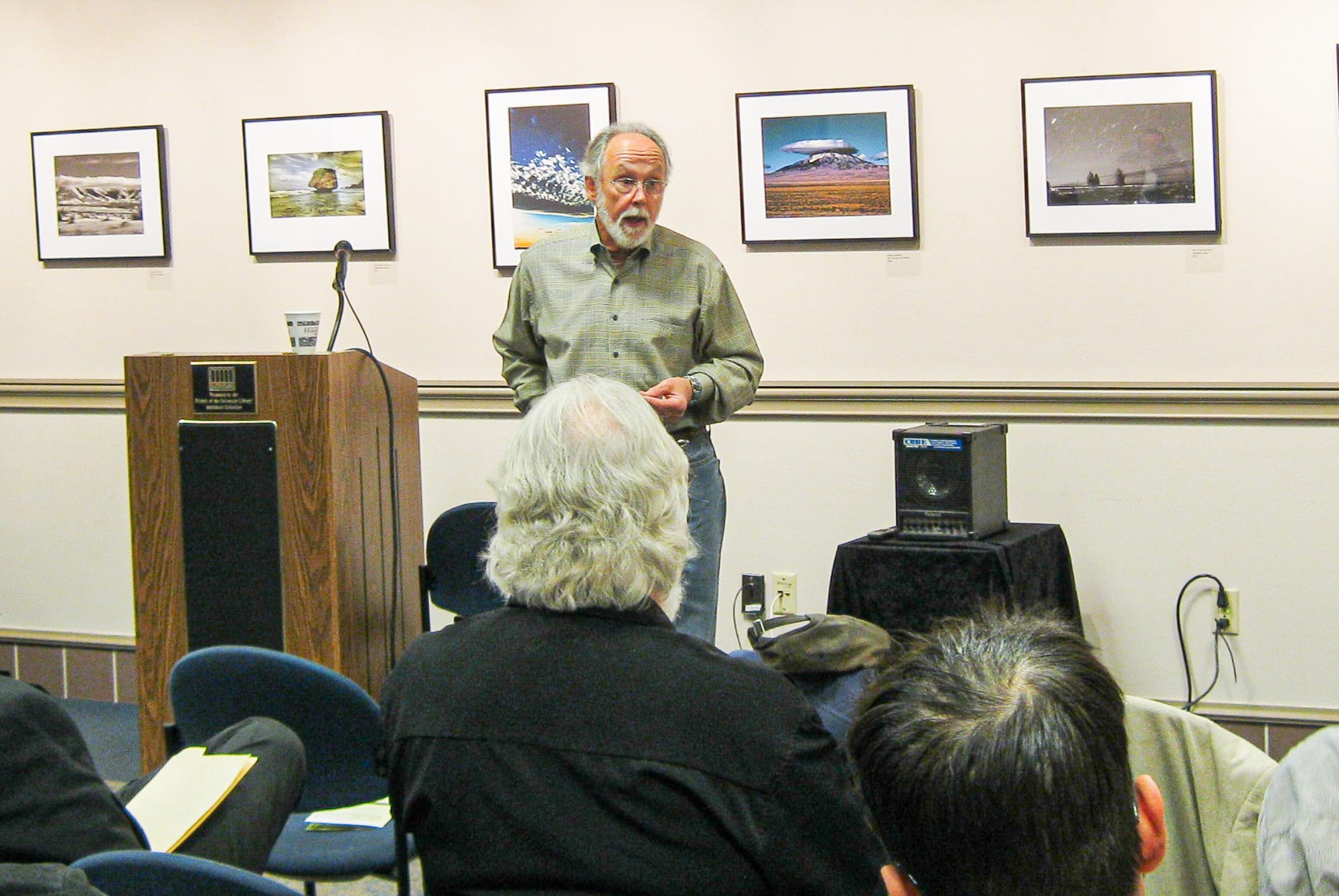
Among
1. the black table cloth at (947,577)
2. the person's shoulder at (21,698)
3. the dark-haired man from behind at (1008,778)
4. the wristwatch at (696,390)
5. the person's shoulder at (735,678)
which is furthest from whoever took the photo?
the black table cloth at (947,577)

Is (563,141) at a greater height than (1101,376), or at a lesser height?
greater

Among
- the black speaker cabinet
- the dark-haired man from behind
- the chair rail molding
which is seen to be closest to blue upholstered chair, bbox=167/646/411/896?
the dark-haired man from behind

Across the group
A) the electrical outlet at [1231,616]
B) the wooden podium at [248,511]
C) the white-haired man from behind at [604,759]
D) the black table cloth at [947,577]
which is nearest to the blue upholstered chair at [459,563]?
the wooden podium at [248,511]

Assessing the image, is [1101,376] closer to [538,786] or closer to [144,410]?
[144,410]

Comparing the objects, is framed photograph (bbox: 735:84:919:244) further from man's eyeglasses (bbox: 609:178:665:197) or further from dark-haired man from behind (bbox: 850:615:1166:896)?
dark-haired man from behind (bbox: 850:615:1166:896)

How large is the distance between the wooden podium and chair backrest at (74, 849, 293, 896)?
63.3 inches

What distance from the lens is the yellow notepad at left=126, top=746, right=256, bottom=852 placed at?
1.72m

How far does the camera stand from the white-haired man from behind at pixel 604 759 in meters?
1.38

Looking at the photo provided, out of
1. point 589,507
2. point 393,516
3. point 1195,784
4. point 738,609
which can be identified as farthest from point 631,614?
point 738,609

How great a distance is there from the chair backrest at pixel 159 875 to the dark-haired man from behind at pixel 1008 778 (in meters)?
0.68

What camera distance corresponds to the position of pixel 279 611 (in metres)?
2.99

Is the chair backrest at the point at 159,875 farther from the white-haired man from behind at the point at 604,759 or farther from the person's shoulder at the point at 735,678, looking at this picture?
the person's shoulder at the point at 735,678

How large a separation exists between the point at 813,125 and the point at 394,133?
141cm

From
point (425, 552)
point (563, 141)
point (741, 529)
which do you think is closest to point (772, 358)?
point (741, 529)
